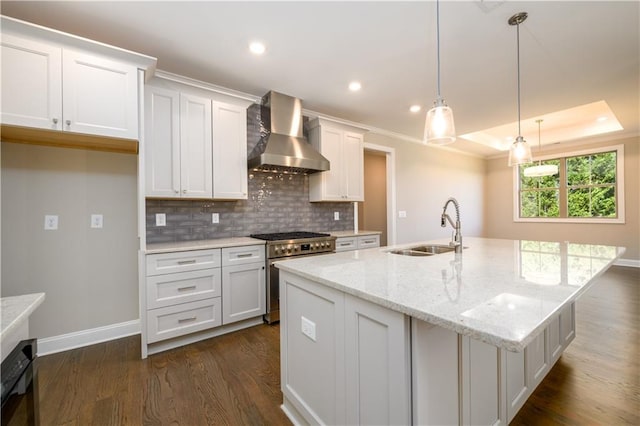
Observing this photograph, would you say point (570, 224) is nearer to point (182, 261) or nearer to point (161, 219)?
point (182, 261)

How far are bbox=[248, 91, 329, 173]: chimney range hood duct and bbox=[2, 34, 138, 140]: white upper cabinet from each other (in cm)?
119

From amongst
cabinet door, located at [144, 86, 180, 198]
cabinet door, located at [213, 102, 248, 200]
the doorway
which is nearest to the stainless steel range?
cabinet door, located at [213, 102, 248, 200]

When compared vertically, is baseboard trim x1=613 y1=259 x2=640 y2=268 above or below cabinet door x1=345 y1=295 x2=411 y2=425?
below

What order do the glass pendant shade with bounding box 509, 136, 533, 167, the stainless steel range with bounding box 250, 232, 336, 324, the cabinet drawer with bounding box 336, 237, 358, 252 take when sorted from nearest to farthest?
the glass pendant shade with bounding box 509, 136, 533, 167 < the stainless steel range with bounding box 250, 232, 336, 324 < the cabinet drawer with bounding box 336, 237, 358, 252

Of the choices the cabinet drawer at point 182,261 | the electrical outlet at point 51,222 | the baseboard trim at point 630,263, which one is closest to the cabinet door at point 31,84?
the electrical outlet at point 51,222

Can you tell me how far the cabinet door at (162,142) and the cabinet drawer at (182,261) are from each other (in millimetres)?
568

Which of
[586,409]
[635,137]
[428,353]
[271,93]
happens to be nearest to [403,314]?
[428,353]

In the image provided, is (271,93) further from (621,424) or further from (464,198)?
(464,198)

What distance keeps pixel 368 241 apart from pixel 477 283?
8.63ft

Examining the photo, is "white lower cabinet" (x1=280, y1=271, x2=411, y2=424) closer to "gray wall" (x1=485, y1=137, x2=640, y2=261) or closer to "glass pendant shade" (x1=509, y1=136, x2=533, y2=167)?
"glass pendant shade" (x1=509, y1=136, x2=533, y2=167)

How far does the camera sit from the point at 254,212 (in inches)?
130

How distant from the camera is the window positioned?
5301 millimetres

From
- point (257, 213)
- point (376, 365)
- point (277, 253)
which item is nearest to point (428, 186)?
point (257, 213)

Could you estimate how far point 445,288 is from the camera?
1065 mm
